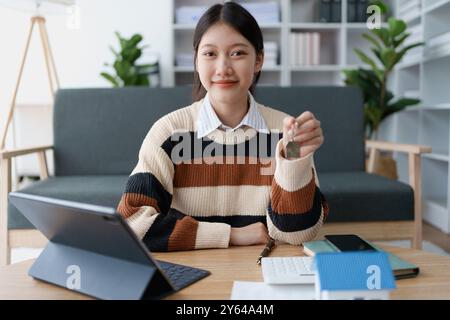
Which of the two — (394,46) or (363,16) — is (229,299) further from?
(363,16)

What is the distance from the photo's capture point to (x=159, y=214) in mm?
957

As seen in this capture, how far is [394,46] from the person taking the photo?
2.85 meters

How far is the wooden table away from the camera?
2.22 ft

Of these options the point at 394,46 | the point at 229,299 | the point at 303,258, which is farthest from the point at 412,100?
the point at 229,299

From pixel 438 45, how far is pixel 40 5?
7.45 ft

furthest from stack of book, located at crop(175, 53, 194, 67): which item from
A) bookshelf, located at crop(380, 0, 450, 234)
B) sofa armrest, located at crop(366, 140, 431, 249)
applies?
sofa armrest, located at crop(366, 140, 431, 249)

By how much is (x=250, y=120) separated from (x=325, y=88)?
1341 millimetres

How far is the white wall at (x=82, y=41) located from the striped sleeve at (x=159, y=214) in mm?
2693

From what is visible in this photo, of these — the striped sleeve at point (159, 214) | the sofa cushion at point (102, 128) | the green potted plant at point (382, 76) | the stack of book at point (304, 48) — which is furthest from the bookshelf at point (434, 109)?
the striped sleeve at point (159, 214)

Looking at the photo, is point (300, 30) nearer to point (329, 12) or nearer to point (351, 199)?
point (329, 12)

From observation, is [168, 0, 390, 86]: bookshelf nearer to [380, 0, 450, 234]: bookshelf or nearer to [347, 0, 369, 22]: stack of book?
[347, 0, 369, 22]: stack of book

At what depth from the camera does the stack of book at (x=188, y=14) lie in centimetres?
353

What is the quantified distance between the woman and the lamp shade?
1.78 meters

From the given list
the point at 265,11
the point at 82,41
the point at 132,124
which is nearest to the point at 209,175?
the point at 132,124
